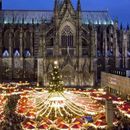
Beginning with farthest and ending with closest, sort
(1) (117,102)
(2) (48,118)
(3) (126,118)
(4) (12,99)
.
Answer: (4) (12,99)
(1) (117,102)
(3) (126,118)
(2) (48,118)

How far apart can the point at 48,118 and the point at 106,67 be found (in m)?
54.5

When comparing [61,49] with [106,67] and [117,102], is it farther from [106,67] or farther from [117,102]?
[117,102]

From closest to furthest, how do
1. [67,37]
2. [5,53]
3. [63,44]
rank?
[63,44] < [67,37] < [5,53]

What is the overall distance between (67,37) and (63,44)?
Result: 172cm

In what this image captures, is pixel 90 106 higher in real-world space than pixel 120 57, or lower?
lower

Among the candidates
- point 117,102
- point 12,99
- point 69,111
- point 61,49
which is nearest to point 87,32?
point 61,49

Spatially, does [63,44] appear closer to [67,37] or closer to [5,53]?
[67,37]

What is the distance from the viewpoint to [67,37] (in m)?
91.1

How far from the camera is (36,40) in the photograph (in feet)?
312

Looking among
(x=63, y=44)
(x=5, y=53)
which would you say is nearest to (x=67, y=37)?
(x=63, y=44)

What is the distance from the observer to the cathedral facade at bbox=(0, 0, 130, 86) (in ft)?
294

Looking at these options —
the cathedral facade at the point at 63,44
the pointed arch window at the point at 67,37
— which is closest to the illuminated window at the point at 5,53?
the cathedral facade at the point at 63,44

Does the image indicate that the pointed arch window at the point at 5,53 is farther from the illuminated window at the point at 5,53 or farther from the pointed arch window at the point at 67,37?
the pointed arch window at the point at 67,37

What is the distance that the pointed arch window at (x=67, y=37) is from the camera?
3583 inches
